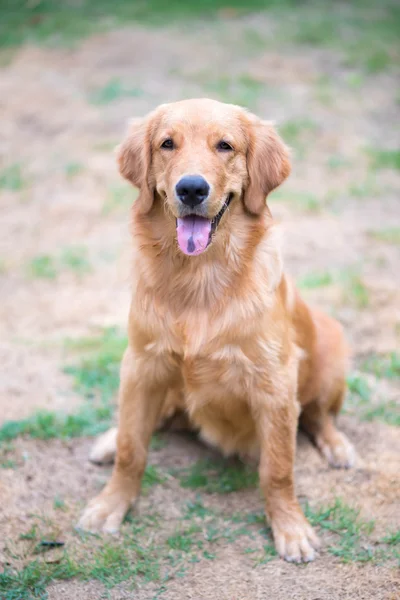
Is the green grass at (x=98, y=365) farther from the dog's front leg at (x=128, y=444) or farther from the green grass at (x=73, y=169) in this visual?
the green grass at (x=73, y=169)

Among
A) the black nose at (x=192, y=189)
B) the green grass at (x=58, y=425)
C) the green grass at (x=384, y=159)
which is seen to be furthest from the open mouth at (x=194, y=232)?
the green grass at (x=384, y=159)

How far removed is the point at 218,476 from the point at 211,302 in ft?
3.83

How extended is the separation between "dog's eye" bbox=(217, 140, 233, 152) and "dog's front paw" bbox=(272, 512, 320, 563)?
1.85 meters

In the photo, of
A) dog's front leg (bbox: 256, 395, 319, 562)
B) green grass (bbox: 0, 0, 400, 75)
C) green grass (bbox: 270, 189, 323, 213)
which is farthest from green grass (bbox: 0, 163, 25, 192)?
dog's front leg (bbox: 256, 395, 319, 562)

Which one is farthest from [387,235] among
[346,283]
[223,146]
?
[223,146]

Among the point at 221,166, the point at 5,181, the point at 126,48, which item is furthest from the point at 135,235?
the point at 126,48

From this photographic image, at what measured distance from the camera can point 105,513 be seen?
11.4 feet

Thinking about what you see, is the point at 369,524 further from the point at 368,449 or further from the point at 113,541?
the point at 113,541

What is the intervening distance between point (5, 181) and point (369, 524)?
620cm

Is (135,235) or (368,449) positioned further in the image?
(368,449)

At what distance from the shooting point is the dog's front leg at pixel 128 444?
3.42 m

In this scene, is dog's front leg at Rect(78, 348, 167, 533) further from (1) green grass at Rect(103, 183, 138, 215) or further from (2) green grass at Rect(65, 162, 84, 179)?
(2) green grass at Rect(65, 162, 84, 179)

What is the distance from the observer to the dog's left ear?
3.34 m

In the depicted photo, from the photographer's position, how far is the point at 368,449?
4.08 metres
